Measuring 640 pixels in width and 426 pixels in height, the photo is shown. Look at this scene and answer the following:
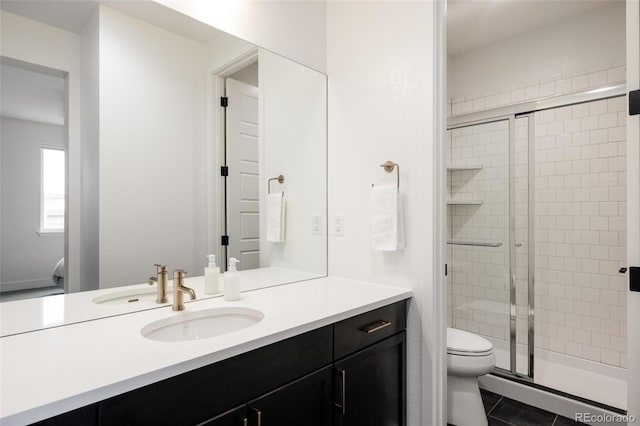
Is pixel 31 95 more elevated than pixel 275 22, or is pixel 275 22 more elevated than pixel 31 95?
pixel 275 22

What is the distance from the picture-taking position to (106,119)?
1249 mm

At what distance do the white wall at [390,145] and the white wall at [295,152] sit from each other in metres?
0.07

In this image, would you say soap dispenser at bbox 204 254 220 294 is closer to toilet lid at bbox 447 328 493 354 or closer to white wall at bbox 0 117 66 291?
white wall at bbox 0 117 66 291

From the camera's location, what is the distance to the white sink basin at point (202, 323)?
1.17 meters

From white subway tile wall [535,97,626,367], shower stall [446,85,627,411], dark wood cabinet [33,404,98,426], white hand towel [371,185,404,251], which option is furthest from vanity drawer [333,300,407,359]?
white subway tile wall [535,97,626,367]

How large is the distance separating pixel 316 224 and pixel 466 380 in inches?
45.9

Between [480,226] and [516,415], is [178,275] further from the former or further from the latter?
[480,226]

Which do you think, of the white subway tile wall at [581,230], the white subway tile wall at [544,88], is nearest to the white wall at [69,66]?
the white subway tile wall at [544,88]

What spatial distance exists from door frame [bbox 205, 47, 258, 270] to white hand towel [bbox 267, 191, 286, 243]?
266mm

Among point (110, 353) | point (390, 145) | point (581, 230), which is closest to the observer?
point (110, 353)

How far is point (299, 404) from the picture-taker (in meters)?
1.11

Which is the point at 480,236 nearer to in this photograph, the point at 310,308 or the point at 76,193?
the point at 310,308

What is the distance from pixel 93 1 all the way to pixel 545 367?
333cm

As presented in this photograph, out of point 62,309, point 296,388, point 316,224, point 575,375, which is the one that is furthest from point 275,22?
point 575,375
